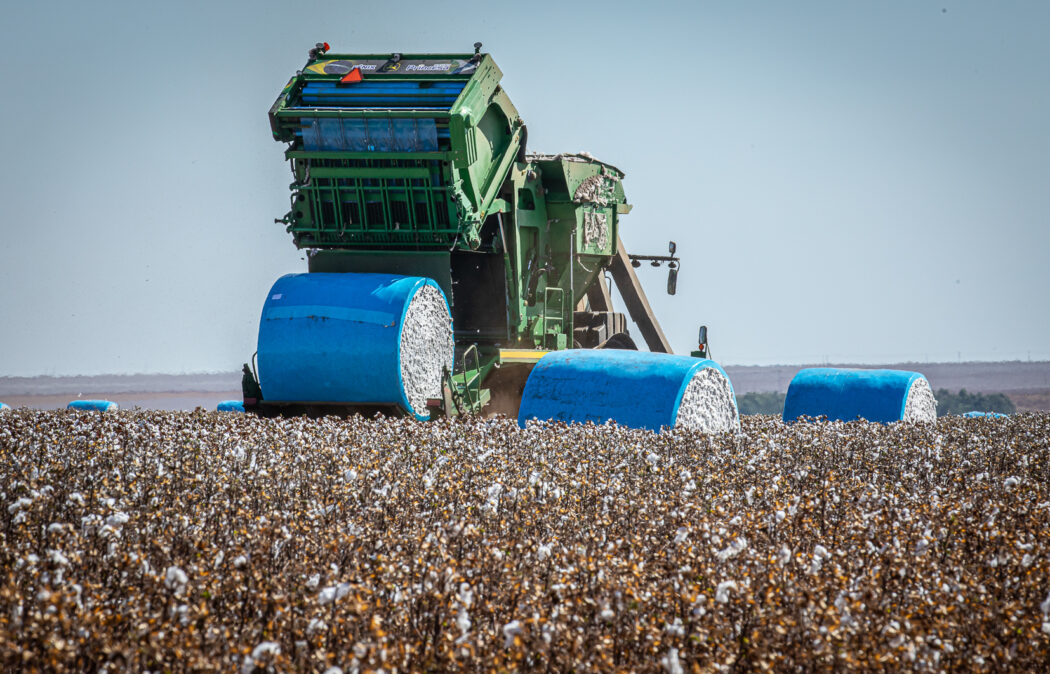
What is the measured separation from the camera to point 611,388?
898cm

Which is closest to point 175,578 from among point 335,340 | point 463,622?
point 463,622

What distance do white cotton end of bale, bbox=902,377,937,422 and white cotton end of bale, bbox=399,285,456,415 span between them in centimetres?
595

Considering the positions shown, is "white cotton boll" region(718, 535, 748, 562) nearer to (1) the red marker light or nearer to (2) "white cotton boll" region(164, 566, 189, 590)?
(2) "white cotton boll" region(164, 566, 189, 590)

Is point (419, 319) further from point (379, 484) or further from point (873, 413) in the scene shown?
point (873, 413)

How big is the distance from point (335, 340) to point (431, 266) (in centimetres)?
167

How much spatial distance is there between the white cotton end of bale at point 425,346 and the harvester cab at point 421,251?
0.02 meters

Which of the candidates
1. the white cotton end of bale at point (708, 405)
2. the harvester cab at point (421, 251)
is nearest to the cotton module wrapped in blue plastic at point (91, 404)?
the harvester cab at point (421, 251)

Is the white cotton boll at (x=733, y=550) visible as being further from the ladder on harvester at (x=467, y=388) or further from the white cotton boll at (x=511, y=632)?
the ladder on harvester at (x=467, y=388)

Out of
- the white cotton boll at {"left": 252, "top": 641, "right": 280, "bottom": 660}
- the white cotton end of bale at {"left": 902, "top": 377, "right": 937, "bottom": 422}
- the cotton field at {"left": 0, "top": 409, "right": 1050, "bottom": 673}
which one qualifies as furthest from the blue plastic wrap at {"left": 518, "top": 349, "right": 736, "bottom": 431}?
the white cotton boll at {"left": 252, "top": 641, "right": 280, "bottom": 660}

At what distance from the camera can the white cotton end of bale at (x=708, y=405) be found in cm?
891

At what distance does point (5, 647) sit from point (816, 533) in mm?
3778

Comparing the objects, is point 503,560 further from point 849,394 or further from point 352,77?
point 849,394

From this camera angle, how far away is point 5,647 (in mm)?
2941

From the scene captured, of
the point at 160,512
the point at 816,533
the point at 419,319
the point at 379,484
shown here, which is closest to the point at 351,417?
the point at 419,319
